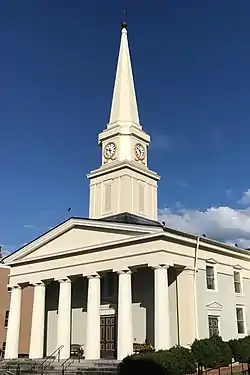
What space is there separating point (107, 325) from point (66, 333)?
9.02 ft

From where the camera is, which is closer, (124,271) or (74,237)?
(124,271)

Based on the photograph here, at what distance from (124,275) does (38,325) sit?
8.39 metres

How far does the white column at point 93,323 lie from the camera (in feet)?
94.1

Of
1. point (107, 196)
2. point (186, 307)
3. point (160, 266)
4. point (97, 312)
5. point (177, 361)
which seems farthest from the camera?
point (107, 196)

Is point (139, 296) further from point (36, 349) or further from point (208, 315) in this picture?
point (36, 349)

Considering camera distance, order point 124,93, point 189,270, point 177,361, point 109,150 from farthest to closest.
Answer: point 124,93
point 109,150
point 189,270
point 177,361

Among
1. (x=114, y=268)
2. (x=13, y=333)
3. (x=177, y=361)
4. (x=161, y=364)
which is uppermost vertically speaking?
(x=114, y=268)

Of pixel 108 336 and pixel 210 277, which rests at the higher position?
pixel 210 277

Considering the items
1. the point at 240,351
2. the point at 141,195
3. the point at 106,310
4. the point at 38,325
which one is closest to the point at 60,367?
the point at 106,310

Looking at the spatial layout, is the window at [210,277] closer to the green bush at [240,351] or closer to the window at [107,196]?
the green bush at [240,351]

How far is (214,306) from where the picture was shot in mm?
30031

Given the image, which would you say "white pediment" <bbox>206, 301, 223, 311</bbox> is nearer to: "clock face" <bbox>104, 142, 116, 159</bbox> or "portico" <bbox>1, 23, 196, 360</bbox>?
"portico" <bbox>1, 23, 196, 360</bbox>

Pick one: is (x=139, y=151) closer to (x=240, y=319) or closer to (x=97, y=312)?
(x=97, y=312)

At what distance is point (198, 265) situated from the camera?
1161 inches
